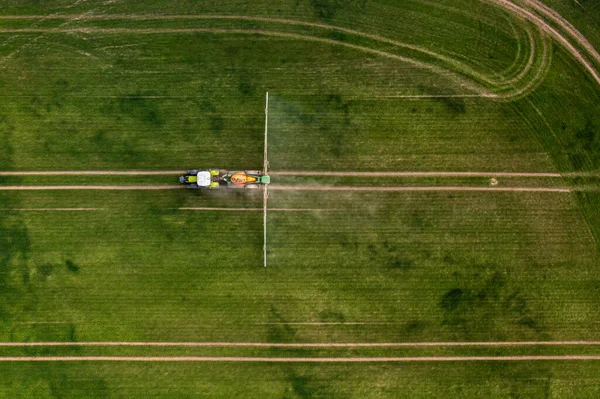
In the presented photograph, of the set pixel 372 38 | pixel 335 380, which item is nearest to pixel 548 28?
pixel 372 38

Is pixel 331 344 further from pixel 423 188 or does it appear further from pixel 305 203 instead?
pixel 423 188

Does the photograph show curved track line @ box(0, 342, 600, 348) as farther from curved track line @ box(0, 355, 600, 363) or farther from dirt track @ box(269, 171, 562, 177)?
dirt track @ box(269, 171, 562, 177)

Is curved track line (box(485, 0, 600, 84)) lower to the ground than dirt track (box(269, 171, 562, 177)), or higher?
higher

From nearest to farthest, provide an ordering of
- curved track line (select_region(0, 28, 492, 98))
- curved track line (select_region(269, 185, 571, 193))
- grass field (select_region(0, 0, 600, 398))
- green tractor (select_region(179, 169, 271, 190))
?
green tractor (select_region(179, 169, 271, 190)) → grass field (select_region(0, 0, 600, 398)) → curved track line (select_region(269, 185, 571, 193)) → curved track line (select_region(0, 28, 492, 98))

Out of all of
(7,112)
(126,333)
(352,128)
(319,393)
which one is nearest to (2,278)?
(126,333)

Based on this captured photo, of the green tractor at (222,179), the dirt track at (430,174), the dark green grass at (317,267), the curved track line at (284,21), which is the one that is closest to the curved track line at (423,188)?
the dark green grass at (317,267)

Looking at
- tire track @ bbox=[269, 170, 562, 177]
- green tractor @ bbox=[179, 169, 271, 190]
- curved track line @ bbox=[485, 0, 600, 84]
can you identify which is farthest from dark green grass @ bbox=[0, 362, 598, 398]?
curved track line @ bbox=[485, 0, 600, 84]

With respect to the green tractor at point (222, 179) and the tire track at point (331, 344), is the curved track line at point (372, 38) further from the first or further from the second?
the tire track at point (331, 344)
